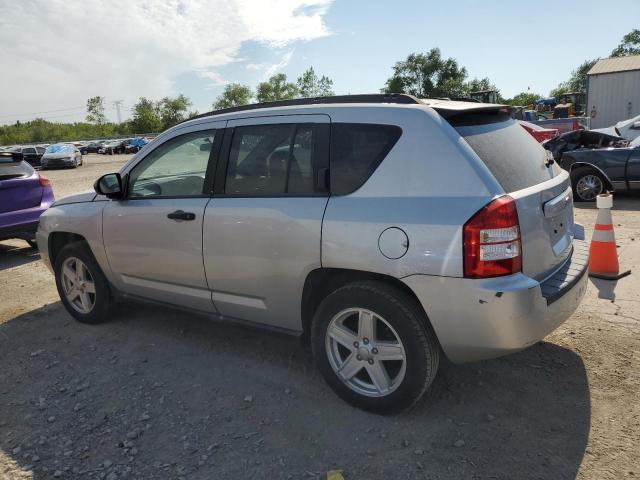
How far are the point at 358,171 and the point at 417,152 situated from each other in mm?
366

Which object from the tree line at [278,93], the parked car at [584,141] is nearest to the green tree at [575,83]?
the tree line at [278,93]

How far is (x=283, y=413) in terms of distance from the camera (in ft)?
10.1

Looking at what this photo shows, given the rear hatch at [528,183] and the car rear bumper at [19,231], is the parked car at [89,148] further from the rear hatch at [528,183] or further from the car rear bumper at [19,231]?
the rear hatch at [528,183]

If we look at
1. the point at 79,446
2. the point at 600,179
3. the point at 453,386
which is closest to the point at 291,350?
the point at 453,386

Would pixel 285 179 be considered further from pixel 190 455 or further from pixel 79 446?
pixel 79 446

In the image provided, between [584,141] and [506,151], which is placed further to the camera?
[584,141]

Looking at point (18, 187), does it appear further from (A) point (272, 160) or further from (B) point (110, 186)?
(A) point (272, 160)

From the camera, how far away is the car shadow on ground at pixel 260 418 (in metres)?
2.62

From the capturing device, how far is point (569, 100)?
126 ft

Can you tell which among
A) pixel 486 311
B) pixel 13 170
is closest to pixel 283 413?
pixel 486 311

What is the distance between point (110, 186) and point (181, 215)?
0.86 meters

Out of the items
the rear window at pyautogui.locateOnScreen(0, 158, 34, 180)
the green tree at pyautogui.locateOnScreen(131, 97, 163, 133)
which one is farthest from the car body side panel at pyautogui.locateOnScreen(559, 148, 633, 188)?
the green tree at pyautogui.locateOnScreen(131, 97, 163, 133)

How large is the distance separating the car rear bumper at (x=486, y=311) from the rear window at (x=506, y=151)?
544 millimetres

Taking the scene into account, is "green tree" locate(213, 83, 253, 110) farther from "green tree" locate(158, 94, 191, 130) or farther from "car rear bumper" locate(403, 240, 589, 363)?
"car rear bumper" locate(403, 240, 589, 363)
